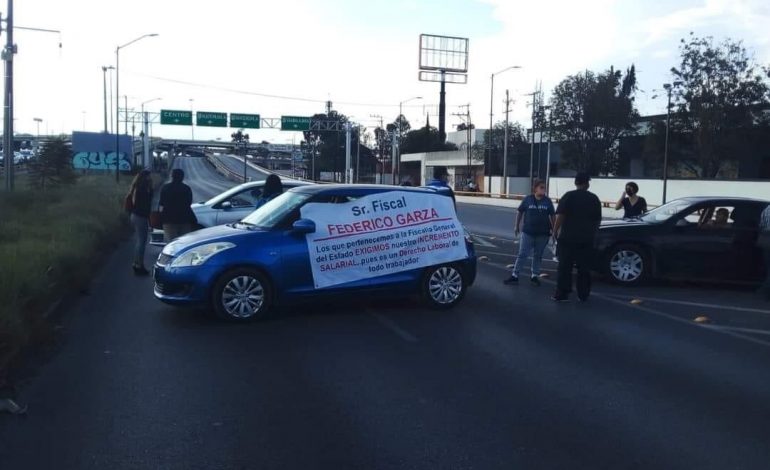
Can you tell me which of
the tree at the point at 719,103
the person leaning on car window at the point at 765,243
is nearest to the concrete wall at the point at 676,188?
the tree at the point at 719,103

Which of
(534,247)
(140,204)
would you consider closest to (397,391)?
(534,247)

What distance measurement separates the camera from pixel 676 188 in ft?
145

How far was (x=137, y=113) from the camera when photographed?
233 feet

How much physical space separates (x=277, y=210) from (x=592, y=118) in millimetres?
50572

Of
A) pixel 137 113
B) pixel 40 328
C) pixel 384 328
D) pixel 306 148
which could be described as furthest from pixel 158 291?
pixel 306 148

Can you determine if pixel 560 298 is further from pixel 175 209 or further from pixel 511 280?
pixel 175 209

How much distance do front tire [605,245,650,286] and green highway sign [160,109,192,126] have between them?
5859 cm

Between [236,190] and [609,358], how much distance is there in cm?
980

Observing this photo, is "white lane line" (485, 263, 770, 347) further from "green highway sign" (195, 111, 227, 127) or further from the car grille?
"green highway sign" (195, 111, 227, 127)

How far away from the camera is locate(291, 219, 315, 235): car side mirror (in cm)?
920

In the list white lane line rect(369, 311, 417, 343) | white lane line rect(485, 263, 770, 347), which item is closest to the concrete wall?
white lane line rect(485, 263, 770, 347)

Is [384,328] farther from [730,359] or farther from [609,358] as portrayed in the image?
[730,359]

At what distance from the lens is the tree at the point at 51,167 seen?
36.8 metres

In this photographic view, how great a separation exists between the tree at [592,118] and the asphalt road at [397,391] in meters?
48.5
